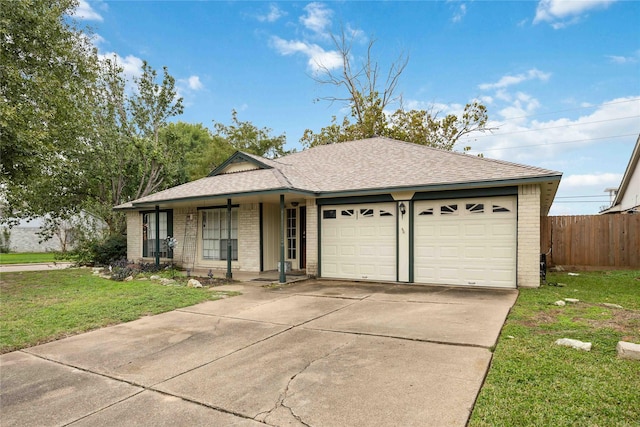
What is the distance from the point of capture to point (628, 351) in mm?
3961

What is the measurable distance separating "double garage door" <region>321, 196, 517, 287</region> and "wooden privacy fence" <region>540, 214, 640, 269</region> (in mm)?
5666

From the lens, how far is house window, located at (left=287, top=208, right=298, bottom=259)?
41.6 ft

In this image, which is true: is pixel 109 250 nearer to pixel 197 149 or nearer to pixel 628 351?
pixel 628 351

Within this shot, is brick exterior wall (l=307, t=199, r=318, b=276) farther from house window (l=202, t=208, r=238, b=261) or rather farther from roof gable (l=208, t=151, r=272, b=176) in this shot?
house window (l=202, t=208, r=238, b=261)

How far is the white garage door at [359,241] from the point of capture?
33.3 ft

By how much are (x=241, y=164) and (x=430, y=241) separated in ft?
24.6

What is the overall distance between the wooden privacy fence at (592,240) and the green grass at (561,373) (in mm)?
7198

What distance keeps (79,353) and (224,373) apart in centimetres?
224

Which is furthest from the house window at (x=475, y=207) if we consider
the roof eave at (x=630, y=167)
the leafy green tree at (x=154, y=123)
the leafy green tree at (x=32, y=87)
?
the leafy green tree at (x=154, y=123)

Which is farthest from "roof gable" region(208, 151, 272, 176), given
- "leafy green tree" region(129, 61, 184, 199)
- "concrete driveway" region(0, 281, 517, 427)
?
"concrete driveway" region(0, 281, 517, 427)

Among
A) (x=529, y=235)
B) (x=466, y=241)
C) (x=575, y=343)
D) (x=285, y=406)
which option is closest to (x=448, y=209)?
(x=466, y=241)

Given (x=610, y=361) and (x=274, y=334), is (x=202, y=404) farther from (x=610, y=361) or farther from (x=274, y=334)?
(x=610, y=361)

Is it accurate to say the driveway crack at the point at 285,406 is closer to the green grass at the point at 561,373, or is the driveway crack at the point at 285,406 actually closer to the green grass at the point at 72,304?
the green grass at the point at 561,373

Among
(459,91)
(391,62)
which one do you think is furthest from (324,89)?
(459,91)
